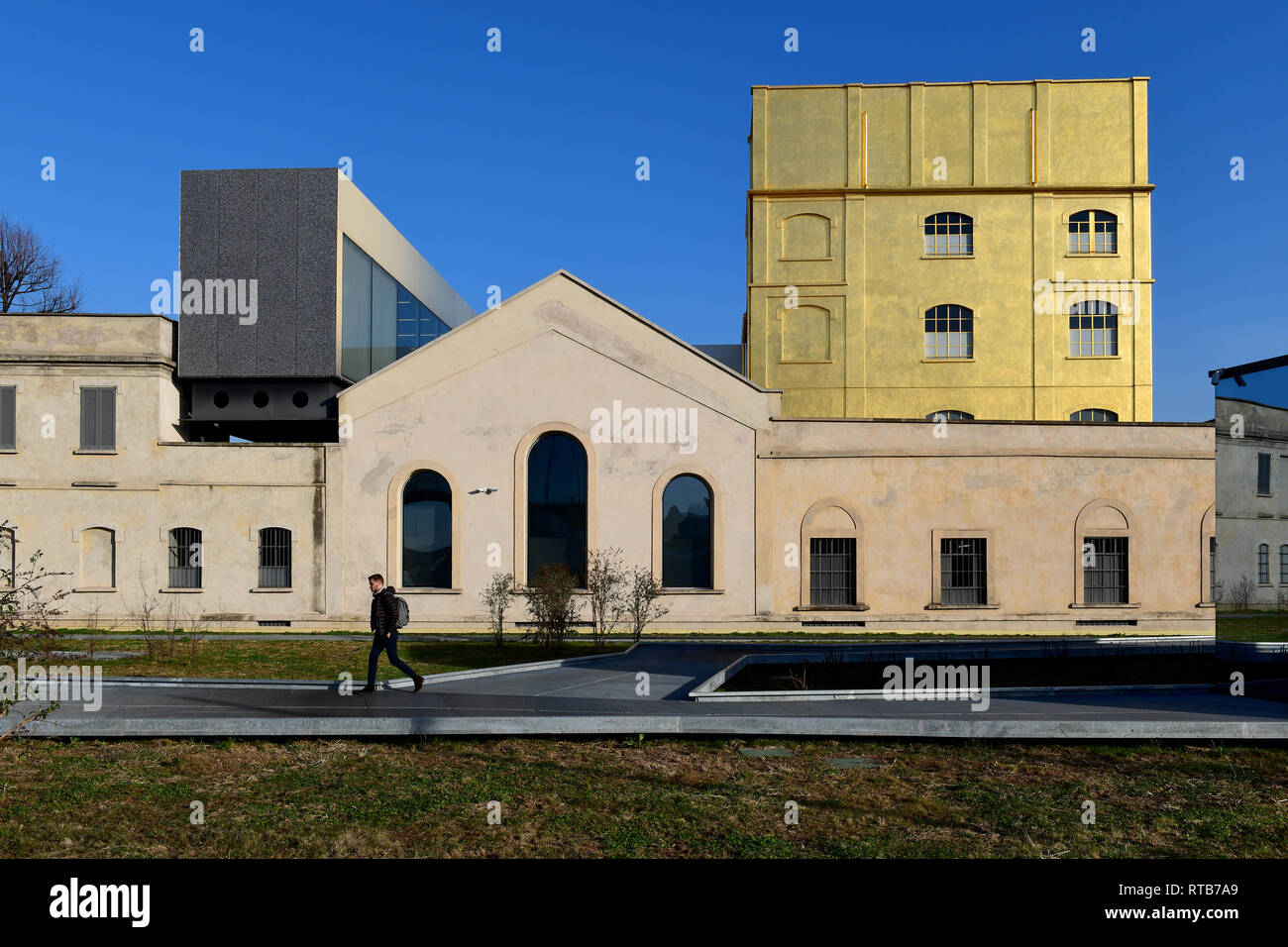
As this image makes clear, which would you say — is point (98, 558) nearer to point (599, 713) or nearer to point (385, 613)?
point (385, 613)

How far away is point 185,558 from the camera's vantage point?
29.0 metres

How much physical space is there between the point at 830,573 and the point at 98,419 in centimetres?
2235

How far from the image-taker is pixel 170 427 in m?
29.9

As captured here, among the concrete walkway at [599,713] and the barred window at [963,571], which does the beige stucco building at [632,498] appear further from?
the concrete walkway at [599,713]

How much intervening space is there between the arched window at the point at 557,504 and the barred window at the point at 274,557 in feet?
23.7

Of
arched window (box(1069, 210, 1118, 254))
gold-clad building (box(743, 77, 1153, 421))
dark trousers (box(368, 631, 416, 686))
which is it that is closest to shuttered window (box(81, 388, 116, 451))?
dark trousers (box(368, 631, 416, 686))

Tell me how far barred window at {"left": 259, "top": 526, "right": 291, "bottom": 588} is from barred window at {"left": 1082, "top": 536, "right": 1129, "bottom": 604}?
23.5 metres

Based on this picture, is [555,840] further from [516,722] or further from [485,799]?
[516,722]

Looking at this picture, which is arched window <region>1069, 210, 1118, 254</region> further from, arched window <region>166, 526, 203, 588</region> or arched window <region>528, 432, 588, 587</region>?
arched window <region>166, 526, 203, 588</region>

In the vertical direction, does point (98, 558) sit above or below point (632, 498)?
below

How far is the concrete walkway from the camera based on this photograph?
1127 cm

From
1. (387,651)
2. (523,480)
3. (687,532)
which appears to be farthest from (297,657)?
(687,532)

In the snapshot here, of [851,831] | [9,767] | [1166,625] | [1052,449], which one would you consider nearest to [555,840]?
[851,831]
